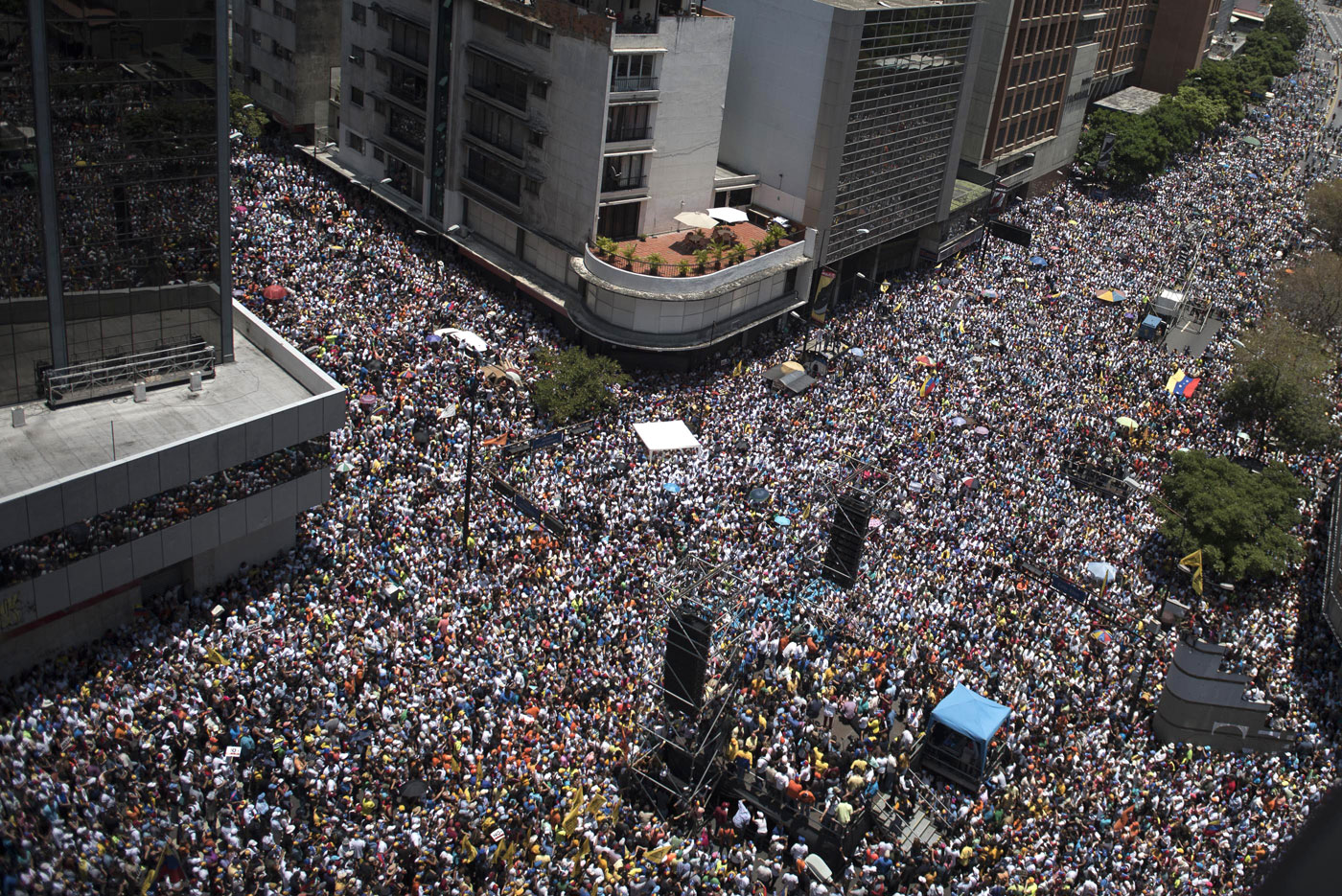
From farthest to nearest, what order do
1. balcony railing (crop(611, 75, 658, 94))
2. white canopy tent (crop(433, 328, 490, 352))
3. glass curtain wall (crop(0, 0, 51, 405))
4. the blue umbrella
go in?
balcony railing (crop(611, 75, 658, 94)) → white canopy tent (crop(433, 328, 490, 352)) → the blue umbrella → glass curtain wall (crop(0, 0, 51, 405))

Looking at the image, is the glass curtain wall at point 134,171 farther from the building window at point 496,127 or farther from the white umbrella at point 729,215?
the white umbrella at point 729,215

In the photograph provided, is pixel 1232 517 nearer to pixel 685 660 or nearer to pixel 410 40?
pixel 685 660

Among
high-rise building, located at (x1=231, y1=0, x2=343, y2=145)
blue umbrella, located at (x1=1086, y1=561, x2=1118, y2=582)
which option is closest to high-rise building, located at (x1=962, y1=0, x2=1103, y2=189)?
blue umbrella, located at (x1=1086, y1=561, x2=1118, y2=582)

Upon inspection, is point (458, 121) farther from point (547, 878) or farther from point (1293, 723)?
point (1293, 723)

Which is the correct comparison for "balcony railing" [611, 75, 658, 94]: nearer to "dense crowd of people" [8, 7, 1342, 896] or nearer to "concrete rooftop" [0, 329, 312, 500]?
"dense crowd of people" [8, 7, 1342, 896]

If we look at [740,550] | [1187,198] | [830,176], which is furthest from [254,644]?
[1187,198]
